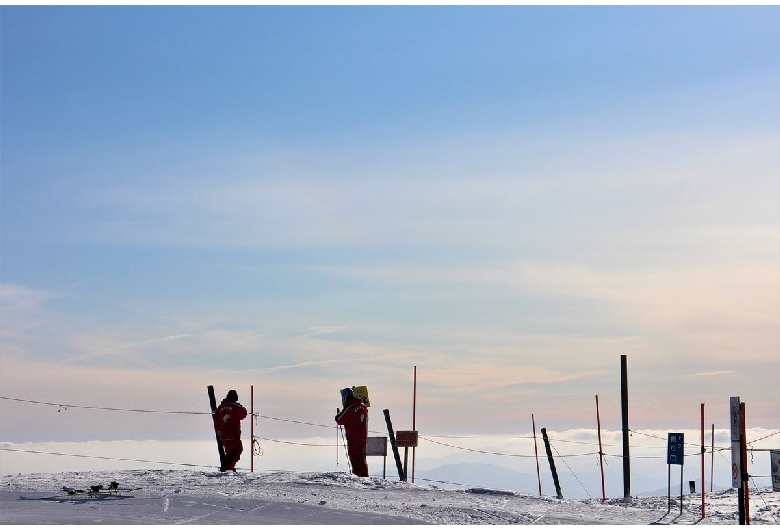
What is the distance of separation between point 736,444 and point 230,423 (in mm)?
11224

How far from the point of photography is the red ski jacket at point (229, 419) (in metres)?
22.7

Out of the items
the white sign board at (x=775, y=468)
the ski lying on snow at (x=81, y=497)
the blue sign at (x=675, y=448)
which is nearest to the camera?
the ski lying on snow at (x=81, y=497)

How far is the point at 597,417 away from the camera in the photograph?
2584 centimetres

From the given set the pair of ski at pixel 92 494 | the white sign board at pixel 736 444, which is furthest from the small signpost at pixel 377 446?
the white sign board at pixel 736 444

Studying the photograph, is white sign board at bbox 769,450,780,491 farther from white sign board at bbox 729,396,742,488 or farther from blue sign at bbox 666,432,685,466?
blue sign at bbox 666,432,685,466

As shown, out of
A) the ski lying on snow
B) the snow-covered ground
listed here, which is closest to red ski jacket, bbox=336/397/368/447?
the snow-covered ground

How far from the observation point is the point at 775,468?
1867cm

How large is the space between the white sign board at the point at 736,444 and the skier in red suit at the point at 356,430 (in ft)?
27.2

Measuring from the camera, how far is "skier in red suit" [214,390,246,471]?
22734 millimetres

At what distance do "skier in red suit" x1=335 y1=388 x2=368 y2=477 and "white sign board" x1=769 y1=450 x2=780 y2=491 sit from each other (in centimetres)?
885

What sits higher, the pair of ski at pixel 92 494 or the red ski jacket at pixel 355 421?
the red ski jacket at pixel 355 421

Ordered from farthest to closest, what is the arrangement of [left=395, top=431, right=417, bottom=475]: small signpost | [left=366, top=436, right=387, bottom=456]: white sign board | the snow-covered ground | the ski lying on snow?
[left=395, top=431, right=417, bottom=475]: small signpost, [left=366, top=436, right=387, bottom=456]: white sign board, the ski lying on snow, the snow-covered ground

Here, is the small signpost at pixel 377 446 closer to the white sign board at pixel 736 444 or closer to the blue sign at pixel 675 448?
the blue sign at pixel 675 448

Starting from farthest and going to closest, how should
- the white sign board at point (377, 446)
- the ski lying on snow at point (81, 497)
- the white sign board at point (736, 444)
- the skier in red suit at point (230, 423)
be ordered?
1. the white sign board at point (377, 446)
2. the skier in red suit at point (230, 423)
3. the white sign board at point (736, 444)
4. the ski lying on snow at point (81, 497)
